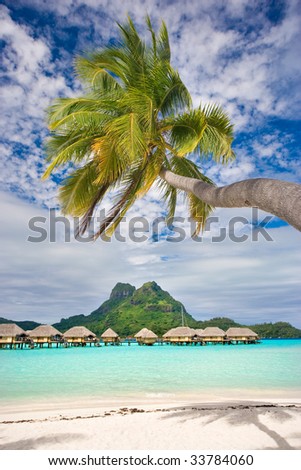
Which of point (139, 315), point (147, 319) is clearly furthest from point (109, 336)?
point (139, 315)

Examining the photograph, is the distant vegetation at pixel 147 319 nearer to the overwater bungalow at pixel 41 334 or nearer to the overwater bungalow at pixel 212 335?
the overwater bungalow at pixel 212 335

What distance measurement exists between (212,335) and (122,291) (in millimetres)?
46131

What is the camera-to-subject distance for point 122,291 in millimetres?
88688

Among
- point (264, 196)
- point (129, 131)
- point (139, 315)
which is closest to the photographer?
point (264, 196)

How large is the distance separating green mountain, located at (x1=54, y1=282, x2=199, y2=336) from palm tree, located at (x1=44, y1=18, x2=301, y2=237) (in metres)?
54.2

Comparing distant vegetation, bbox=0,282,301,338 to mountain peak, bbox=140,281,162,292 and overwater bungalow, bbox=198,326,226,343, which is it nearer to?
mountain peak, bbox=140,281,162,292

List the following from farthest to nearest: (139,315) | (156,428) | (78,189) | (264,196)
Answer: (139,315) < (78,189) < (156,428) < (264,196)

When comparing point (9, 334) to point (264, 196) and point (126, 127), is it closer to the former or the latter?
point (126, 127)

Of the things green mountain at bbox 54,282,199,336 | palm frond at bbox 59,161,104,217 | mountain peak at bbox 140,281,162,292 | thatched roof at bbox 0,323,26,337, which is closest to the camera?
palm frond at bbox 59,161,104,217

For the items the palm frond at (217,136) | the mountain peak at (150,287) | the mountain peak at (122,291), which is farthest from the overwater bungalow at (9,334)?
the mountain peak at (122,291)

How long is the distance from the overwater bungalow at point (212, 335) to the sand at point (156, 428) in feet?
123

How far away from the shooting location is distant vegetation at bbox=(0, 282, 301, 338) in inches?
2541

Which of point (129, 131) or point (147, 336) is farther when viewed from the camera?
point (147, 336)

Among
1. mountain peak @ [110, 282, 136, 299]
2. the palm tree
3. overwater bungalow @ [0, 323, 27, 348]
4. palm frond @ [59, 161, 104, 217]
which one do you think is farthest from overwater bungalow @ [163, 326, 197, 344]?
mountain peak @ [110, 282, 136, 299]
